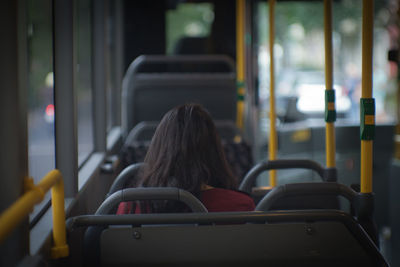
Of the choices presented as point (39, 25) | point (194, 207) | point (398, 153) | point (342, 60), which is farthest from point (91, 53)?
point (342, 60)

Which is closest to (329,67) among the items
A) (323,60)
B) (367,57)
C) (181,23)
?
(367,57)

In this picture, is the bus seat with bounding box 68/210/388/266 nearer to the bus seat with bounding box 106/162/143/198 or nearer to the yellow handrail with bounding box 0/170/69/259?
the yellow handrail with bounding box 0/170/69/259

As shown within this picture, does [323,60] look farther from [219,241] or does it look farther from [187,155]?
[219,241]

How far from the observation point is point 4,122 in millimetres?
1710

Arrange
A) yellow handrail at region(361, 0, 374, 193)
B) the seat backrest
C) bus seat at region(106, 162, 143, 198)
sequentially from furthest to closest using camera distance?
the seat backrest → bus seat at region(106, 162, 143, 198) → yellow handrail at region(361, 0, 374, 193)

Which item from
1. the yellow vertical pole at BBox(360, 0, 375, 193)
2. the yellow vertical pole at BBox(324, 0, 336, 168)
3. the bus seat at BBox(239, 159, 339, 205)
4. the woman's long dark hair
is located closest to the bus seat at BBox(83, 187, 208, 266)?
the woman's long dark hair

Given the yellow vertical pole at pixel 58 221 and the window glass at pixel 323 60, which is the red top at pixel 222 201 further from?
the window glass at pixel 323 60

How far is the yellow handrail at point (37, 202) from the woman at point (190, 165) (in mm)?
392

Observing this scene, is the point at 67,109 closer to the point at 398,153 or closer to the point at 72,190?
the point at 72,190

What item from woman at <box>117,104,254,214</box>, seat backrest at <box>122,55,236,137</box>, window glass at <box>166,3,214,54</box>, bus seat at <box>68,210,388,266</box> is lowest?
bus seat at <box>68,210,388,266</box>

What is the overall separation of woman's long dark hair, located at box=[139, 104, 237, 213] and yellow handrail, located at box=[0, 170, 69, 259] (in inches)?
19.5

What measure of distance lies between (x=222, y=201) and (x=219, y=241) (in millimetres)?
360

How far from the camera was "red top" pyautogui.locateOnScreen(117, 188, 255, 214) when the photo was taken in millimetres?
2301

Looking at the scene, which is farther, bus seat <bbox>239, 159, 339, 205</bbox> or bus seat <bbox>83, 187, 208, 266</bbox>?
bus seat <bbox>239, 159, 339, 205</bbox>
